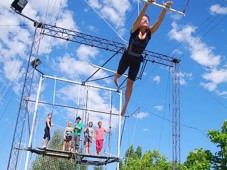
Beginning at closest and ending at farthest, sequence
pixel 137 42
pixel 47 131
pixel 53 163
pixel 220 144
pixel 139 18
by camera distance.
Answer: pixel 139 18, pixel 137 42, pixel 47 131, pixel 220 144, pixel 53 163

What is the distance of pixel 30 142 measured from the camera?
9875 mm

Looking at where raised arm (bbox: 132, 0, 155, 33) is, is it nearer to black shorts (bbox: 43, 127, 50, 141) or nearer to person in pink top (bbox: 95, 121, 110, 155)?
black shorts (bbox: 43, 127, 50, 141)

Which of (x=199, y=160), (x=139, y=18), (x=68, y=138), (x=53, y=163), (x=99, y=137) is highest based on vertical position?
(x=53, y=163)

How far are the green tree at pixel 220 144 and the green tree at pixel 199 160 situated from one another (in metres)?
0.30

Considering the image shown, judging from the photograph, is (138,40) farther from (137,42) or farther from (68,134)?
(68,134)

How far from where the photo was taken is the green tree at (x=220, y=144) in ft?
47.5

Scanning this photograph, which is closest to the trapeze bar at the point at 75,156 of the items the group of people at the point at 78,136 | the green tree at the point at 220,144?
the group of people at the point at 78,136

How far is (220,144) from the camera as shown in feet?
48.2

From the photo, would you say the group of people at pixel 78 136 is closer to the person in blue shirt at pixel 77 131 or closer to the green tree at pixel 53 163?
the person in blue shirt at pixel 77 131

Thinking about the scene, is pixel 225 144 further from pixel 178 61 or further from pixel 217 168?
pixel 178 61

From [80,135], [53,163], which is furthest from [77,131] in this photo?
[53,163]

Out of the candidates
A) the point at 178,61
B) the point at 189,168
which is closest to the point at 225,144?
the point at 189,168

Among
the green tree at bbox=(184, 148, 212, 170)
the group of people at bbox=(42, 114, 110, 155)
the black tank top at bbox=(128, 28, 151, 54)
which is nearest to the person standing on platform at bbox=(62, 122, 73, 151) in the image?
the group of people at bbox=(42, 114, 110, 155)

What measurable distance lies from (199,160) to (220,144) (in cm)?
158
